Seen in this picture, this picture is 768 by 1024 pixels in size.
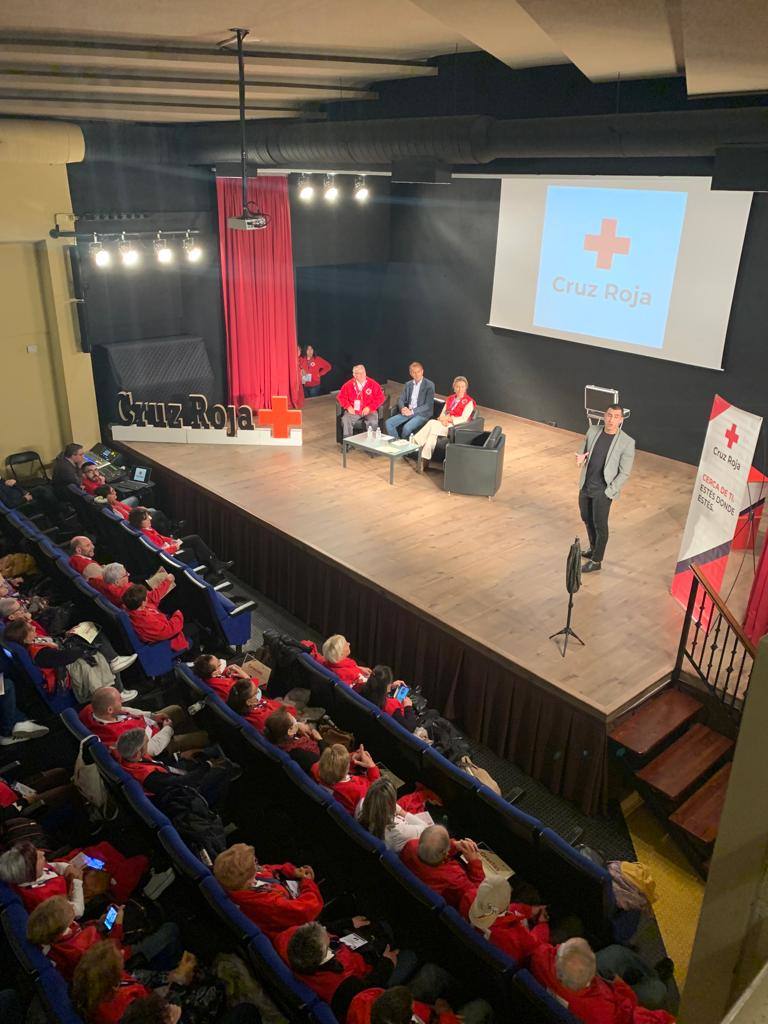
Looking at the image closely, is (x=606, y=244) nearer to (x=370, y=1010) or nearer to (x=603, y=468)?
(x=603, y=468)

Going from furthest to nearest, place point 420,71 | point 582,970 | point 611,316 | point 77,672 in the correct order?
point 611,316 < point 420,71 < point 77,672 < point 582,970

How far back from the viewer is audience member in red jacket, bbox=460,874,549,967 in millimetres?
3320

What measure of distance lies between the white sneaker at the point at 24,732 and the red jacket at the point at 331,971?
2.47 meters

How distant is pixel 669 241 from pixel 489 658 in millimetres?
5497

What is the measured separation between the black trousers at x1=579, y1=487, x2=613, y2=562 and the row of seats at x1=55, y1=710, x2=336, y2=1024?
4169 mm

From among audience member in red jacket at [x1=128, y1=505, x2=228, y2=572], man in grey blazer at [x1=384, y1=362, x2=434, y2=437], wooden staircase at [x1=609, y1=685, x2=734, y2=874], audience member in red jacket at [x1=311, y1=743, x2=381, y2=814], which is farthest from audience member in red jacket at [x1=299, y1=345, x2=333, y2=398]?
audience member in red jacket at [x1=311, y1=743, x2=381, y2=814]

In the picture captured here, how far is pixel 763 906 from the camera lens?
1787mm

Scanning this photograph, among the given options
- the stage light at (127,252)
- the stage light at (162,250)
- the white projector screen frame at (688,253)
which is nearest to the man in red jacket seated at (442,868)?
the white projector screen frame at (688,253)

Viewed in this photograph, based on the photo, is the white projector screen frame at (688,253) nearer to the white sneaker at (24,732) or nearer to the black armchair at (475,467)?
the black armchair at (475,467)

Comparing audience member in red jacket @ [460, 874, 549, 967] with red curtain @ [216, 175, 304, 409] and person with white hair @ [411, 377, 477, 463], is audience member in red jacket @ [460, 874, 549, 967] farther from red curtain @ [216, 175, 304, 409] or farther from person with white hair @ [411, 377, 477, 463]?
red curtain @ [216, 175, 304, 409]

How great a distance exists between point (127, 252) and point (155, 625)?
504cm

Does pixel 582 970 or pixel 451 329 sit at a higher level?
pixel 451 329

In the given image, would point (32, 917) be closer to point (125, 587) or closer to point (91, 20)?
point (125, 587)

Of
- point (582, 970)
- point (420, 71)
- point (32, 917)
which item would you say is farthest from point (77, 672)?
point (420, 71)
